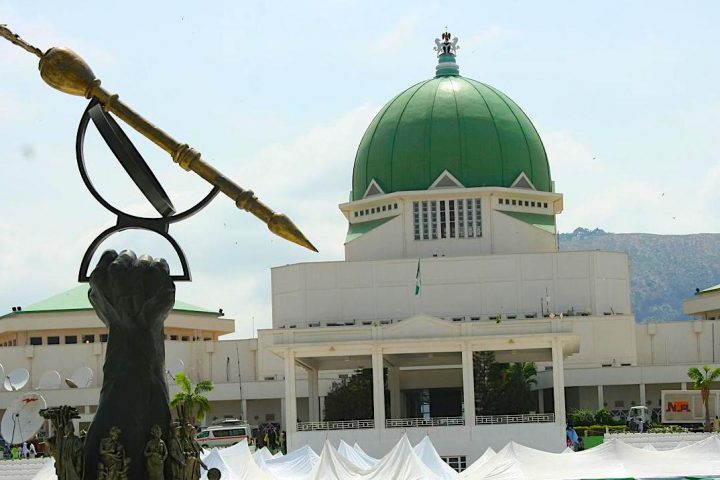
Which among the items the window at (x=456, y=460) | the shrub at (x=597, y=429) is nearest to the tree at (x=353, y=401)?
the window at (x=456, y=460)

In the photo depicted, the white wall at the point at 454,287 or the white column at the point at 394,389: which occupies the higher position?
the white wall at the point at 454,287

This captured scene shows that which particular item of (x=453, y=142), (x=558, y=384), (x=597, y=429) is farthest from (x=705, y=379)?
(x=453, y=142)

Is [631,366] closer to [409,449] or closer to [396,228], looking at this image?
[396,228]

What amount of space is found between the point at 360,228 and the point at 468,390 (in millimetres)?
19077

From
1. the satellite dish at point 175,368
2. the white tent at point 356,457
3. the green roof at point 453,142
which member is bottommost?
the white tent at point 356,457

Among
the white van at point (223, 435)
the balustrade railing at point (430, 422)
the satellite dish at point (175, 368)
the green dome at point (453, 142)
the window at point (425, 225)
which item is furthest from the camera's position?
the satellite dish at point (175, 368)

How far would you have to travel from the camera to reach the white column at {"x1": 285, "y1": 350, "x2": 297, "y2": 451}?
63.2 metres

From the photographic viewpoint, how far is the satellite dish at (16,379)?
75688mm

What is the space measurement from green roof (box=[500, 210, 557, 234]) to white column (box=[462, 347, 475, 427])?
15.1 meters

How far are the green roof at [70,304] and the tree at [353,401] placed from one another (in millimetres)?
17648

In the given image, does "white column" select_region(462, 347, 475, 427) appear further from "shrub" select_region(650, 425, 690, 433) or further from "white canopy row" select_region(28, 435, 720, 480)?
"white canopy row" select_region(28, 435, 720, 480)

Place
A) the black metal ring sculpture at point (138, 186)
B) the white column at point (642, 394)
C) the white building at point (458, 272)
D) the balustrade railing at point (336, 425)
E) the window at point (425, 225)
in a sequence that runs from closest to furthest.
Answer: the black metal ring sculpture at point (138, 186) < the balustrade railing at point (336, 425) < the white column at point (642, 394) < the white building at point (458, 272) < the window at point (425, 225)

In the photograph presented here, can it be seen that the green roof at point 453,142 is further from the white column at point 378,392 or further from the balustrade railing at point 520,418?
the balustrade railing at point 520,418

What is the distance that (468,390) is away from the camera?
62.2m
